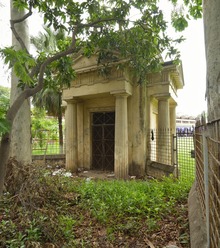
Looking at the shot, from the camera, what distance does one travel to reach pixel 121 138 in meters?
8.53

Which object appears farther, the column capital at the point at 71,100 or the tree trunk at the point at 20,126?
the column capital at the point at 71,100

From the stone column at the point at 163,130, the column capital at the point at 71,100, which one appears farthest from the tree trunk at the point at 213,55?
the column capital at the point at 71,100

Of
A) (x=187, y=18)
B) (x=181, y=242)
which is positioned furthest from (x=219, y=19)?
(x=187, y=18)

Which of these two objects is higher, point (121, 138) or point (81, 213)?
point (121, 138)

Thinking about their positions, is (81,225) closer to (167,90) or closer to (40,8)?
(40,8)

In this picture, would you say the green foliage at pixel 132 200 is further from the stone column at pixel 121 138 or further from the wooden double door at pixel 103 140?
the wooden double door at pixel 103 140

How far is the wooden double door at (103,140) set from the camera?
1033 cm

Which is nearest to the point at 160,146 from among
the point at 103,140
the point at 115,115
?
the point at 115,115

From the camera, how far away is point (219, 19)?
7.21ft

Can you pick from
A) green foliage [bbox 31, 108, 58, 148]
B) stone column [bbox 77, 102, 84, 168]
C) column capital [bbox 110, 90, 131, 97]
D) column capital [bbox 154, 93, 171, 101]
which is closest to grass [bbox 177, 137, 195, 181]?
column capital [bbox 154, 93, 171, 101]

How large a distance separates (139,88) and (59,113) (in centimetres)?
907

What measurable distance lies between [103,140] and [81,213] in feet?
20.3

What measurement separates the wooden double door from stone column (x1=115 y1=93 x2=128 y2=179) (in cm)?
158

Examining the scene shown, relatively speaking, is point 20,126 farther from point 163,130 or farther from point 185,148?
point 163,130
